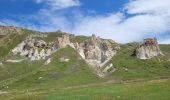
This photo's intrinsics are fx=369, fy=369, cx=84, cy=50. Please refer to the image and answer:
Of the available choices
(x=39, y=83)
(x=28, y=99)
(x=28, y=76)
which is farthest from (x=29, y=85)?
(x=28, y=99)

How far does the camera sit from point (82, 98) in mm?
65188

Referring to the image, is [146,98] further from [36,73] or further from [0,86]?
[36,73]

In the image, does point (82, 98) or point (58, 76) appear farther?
point (58, 76)

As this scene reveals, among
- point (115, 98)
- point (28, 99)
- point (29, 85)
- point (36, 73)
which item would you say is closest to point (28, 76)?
point (36, 73)

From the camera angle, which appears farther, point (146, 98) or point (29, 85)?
point (29, 85)

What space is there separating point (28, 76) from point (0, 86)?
62.7ft

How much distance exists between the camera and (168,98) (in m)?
57.0

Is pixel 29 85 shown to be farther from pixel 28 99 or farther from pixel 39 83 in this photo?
pixel 28 99

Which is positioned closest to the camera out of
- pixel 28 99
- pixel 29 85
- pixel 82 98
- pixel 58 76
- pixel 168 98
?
pixel 168 98

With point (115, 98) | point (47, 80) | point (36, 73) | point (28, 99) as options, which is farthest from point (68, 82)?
point (115, 98)

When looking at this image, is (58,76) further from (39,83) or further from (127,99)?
(127,99)

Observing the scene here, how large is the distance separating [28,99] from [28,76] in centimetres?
12191

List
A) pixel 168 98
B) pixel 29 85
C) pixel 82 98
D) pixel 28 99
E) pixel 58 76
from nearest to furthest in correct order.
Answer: pixel 168 98 < pixel 82 98 < pixel 28 99 < pixel 29 85 < pixel 58 76

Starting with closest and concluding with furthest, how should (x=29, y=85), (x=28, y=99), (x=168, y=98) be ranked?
1. (x=168, y=98)
2. (x=28, y=99)
3. (x=29, y=85)
